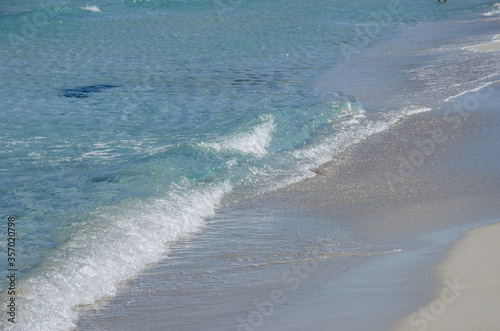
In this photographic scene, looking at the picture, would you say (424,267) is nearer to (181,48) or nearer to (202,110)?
(202,110)

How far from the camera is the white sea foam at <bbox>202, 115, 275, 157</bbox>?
820cm

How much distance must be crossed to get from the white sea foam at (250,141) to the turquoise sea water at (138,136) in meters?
0.03

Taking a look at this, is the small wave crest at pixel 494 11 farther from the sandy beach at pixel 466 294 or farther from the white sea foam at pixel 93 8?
the sandy beach at pixel 466 294

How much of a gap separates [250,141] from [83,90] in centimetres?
509

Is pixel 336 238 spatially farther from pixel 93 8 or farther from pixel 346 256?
pixel 93 8

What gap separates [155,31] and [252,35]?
3756 mm

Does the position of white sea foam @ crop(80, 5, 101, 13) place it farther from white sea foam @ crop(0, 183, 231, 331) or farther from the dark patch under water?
white sea foam @ crop(0, 183, 231, 331)

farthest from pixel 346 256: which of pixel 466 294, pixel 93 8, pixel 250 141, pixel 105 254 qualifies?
pixel 93 8

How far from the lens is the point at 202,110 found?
1060 cm

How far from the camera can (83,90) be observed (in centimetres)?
1227

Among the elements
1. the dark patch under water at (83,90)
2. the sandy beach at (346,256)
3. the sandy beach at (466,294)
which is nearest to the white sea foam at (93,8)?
the dark patch under water at (83,90)

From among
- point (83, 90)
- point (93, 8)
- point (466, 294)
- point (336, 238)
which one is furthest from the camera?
point (93, 8)

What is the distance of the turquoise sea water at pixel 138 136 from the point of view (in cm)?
515

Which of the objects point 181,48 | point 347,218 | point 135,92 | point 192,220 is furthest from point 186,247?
point 181,48
